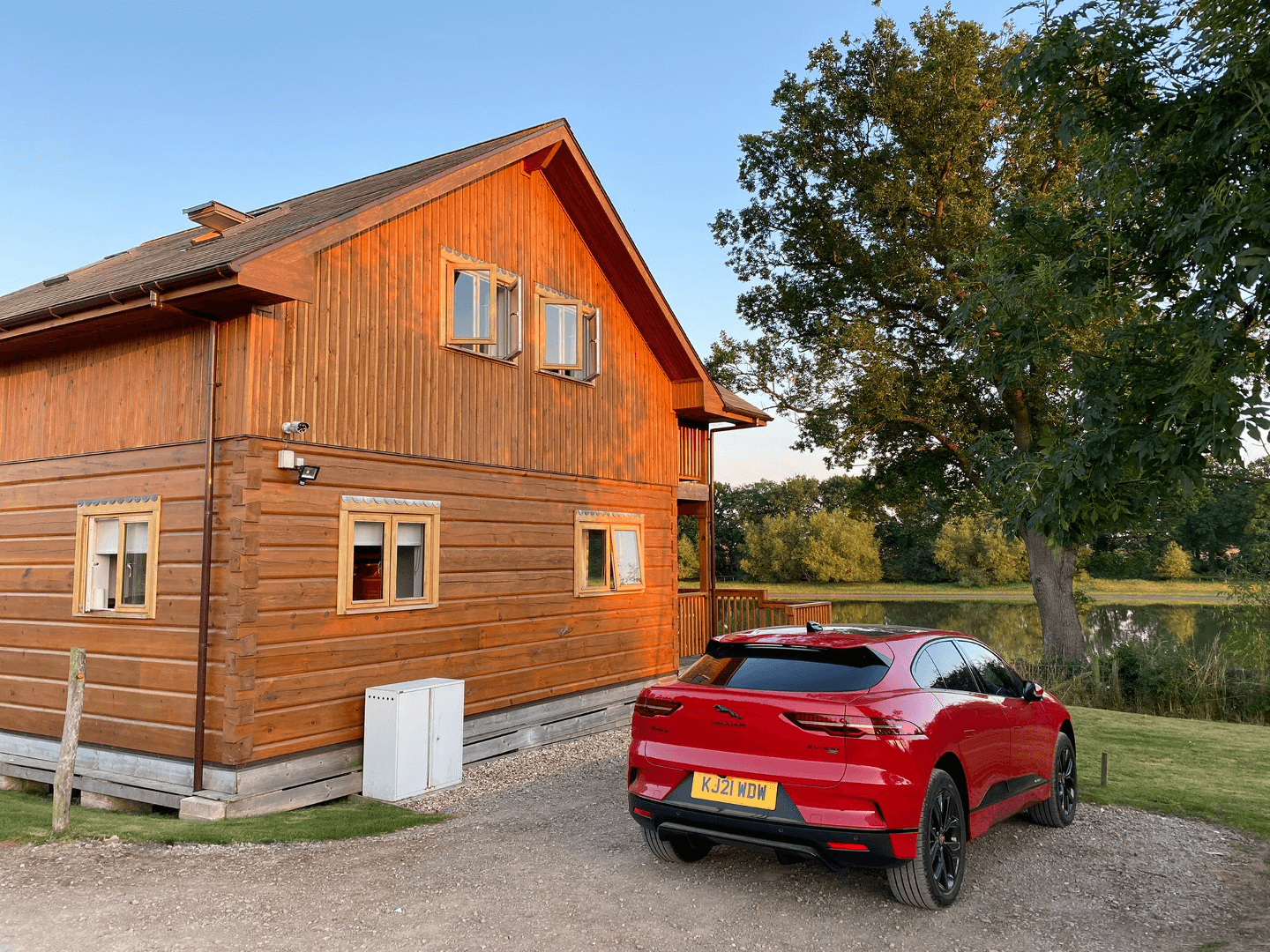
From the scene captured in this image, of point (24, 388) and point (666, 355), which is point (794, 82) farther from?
point (24, 388)

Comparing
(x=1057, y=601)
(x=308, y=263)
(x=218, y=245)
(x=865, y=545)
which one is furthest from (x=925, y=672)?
(x=865, y=545)

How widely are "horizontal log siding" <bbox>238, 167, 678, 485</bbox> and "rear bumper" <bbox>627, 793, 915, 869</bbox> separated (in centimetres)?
515

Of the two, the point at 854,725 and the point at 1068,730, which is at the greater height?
the point at 854,725

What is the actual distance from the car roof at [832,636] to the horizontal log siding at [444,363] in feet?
15.2

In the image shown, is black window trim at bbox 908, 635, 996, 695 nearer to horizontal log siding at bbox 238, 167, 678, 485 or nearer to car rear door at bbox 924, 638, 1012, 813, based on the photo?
car rear door at bbox 924, 638, 1012, 813

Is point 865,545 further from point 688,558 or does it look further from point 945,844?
point 945,844

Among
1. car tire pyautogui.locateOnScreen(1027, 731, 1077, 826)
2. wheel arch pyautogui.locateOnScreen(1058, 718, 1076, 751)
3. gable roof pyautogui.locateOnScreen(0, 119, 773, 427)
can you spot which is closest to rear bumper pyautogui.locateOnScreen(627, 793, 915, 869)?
car tire pyautogui.locateOnScreen(1027, 731, 1077, 826)

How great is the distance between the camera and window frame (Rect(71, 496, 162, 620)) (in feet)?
26.2

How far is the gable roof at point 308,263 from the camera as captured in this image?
7367 millimetres

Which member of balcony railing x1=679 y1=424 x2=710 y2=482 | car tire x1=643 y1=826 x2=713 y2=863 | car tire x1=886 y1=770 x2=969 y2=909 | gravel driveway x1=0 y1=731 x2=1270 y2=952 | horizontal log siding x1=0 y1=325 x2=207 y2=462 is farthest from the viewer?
balcony railing x1=679 y1=424 x2=710 y2=482

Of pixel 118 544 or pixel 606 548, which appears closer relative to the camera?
pixel 118 544

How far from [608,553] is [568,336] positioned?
3.06m

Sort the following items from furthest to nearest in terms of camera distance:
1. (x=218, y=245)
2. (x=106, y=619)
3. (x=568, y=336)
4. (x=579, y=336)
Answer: (x=579, y=336)
(x=568, y=336)
(x=218, y=245)
(x=106, y=619)

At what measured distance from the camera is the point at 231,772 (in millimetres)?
7164
